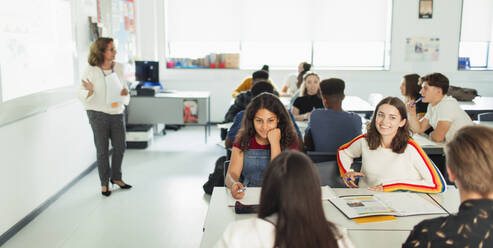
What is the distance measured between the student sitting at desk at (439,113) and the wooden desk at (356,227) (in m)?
1.85

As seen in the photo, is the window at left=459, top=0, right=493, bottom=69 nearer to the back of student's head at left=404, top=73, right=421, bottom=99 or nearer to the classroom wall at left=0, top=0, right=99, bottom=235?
the back of student's head at left=404, top=73, right=421, bottom=99

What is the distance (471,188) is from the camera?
142 cm

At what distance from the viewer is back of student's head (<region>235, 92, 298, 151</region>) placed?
266 cm

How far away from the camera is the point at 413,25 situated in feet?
26.3

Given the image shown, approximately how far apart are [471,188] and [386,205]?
79 centimetres

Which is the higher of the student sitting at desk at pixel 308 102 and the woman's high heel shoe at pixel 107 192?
the student sitting at desk at pixel 308 102

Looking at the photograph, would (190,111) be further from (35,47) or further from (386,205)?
(386,205)

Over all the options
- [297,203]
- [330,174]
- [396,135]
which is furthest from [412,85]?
[297,203]

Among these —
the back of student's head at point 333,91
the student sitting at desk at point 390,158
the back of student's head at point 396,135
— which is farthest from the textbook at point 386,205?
the back of student's head at point 333,91

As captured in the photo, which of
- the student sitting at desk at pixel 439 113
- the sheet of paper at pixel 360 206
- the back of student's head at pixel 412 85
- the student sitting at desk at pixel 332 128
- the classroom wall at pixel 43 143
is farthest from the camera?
the back of student's head at pixel 412 85

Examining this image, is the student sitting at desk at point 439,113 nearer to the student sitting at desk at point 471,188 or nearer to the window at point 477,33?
the student sitting at desk at point 471,188

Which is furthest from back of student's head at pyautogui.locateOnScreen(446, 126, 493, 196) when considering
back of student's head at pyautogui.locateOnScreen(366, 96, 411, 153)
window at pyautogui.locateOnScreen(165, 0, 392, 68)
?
Result: window at pyautogui.locateOnScreen(165, 0, 392, 68)

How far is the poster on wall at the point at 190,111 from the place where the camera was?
6.38 meters

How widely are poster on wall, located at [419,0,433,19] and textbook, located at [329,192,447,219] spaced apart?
642 centimetres
